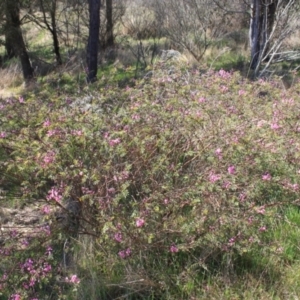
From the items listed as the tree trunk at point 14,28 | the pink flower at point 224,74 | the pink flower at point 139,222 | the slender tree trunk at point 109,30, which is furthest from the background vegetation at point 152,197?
the slender tree trunk at point 109,30

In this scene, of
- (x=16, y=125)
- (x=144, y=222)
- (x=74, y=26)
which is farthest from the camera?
(x=74, y=26)

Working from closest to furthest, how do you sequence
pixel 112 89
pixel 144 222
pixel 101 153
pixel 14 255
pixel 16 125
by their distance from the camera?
pixel 144 222 → pixel 14 255 → pixel 101 153 → pixel 16 125 → pixel 112 89

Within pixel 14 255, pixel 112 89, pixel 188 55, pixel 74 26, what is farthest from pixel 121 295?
pixel 74 26

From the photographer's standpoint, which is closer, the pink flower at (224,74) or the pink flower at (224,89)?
the pink flower at (224,89)

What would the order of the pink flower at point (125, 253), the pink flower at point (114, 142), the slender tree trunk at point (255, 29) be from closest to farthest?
the pink flower at point (125, 253)
the pink flower at point (114, 142)
the slender tree trunk at point (255, 29)

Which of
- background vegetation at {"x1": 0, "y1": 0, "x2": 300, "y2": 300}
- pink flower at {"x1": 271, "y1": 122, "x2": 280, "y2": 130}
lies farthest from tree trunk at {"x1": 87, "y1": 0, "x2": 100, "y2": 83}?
pink flower at {"x1": 271, "y1": 122, "x2": 280, "y2": 130}

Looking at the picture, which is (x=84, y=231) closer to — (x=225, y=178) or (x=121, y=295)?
(x=121, y=295)

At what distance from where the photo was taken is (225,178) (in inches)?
108

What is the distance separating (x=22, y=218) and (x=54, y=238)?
81 centimetres

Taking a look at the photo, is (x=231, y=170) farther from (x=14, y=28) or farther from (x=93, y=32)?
(x=14, y=28)

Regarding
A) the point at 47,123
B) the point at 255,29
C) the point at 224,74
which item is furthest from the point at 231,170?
the point at 255,29

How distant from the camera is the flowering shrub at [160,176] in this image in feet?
8.44

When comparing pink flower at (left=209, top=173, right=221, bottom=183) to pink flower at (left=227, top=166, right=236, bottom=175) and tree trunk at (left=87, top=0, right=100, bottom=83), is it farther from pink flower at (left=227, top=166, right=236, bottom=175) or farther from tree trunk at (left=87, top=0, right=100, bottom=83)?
tree trunk at (left=87, top=0, right=100, bottom=83)

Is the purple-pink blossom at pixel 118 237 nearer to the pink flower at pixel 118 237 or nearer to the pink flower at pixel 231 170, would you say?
the pink flower at pixel 118 237
